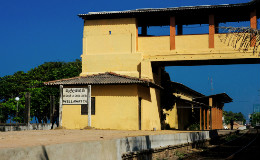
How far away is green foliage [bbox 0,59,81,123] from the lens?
59.7 meters

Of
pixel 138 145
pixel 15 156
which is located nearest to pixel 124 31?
pixel 138 145

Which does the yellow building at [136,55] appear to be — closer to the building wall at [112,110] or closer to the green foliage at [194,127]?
the building wall at [112,110]

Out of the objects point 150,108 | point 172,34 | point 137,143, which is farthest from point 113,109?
point 137,143

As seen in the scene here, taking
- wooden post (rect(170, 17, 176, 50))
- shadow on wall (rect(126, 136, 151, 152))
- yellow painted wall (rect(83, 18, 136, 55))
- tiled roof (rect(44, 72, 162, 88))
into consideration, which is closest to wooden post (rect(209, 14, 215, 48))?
wooden post (rect(170, 17, 176, 50))

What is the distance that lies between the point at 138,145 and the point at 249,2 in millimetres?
19794

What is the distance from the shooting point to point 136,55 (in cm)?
3053

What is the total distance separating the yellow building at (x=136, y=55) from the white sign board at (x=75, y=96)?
407 cm

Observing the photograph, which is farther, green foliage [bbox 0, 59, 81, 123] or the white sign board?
green foliage [bbox 0, 59, 81, 123]

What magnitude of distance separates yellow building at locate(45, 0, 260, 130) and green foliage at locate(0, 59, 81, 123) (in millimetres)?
29631

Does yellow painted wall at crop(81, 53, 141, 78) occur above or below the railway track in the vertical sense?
above

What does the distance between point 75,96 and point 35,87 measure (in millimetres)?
42355

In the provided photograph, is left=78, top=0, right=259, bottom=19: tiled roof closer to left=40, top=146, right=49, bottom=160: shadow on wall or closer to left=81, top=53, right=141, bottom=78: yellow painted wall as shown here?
left=81, top=53, right=141, bottom=78: yellow painted wall

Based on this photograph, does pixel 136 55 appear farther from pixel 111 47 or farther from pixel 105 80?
pixel 105 80

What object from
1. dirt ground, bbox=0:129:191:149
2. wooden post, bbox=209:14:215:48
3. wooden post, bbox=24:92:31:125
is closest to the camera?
dirt ground, bbox=0:129:191:149
